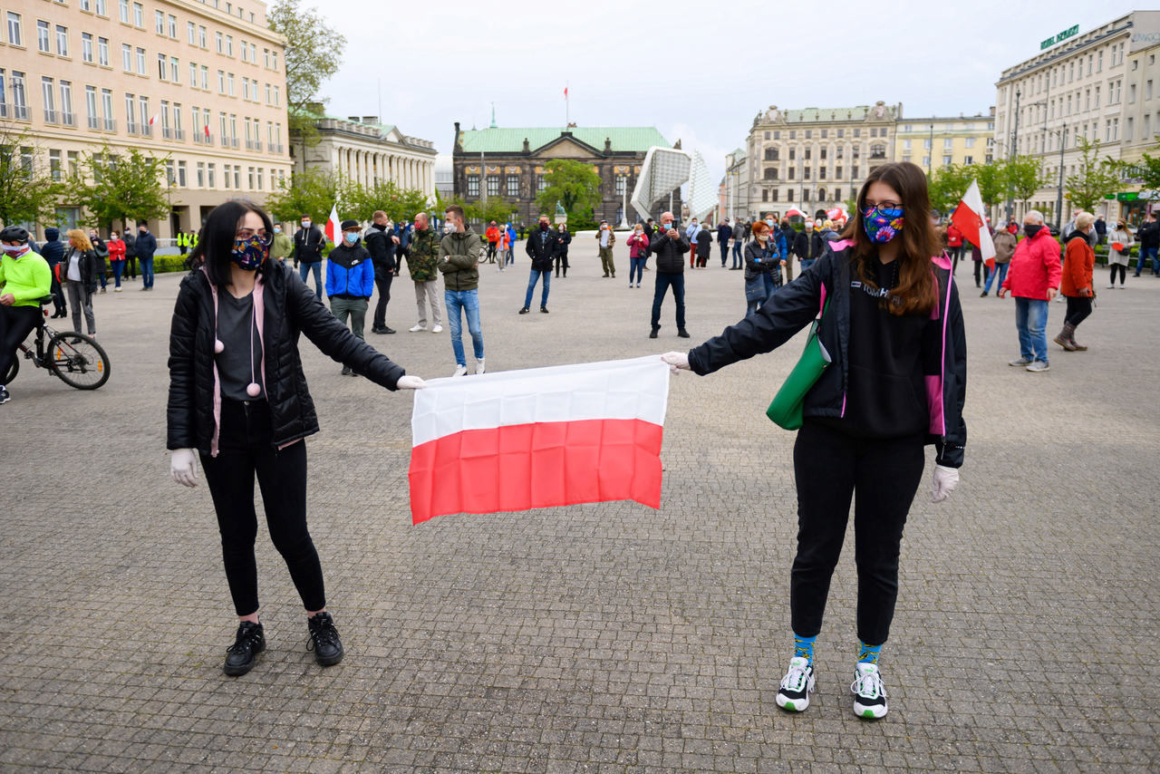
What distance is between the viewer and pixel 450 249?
11852 mm

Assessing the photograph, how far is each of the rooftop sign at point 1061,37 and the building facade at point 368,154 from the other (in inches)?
2746

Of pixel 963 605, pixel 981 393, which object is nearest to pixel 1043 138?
pixel 981 393

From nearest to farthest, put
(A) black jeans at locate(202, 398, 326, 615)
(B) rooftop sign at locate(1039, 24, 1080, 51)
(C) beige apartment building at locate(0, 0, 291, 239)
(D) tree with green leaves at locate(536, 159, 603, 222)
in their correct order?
1. (A) black jeans at locate(202, 398, 326, 615)
2. (C) beige apartment building at locate(0, 0, 291, 239)
3. (B) rooftop sign at locate(1039, 24, 1080, 51)
4. (D) tree with green leaves at locate(536, 159, 603, 222)

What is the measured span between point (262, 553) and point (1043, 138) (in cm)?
11031

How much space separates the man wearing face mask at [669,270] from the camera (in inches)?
597

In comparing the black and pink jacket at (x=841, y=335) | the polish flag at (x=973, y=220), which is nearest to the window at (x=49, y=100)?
the polish flag at (x=973, y=220)

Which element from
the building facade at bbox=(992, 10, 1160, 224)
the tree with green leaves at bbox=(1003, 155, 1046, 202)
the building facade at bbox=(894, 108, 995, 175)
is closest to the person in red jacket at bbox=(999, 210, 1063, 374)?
the tree with green leaves at bbox=(1003, 155, 1046, 202)

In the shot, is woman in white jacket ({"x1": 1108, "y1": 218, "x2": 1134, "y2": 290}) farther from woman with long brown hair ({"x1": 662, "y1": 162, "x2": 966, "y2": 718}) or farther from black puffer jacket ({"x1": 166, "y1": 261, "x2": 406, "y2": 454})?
black puffer jacket ({"x1": 166, "y1": 261, "x2": 406, "y2": 454})

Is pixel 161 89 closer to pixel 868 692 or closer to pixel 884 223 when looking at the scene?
pixel 884 223

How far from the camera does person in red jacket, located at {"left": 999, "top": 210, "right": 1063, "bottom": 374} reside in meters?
12.1

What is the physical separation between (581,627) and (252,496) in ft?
5.23

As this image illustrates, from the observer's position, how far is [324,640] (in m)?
4.24

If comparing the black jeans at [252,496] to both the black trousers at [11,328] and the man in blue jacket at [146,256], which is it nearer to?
Result: the black trousers at [11,328]

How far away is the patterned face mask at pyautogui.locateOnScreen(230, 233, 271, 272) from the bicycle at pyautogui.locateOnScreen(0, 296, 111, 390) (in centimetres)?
834
